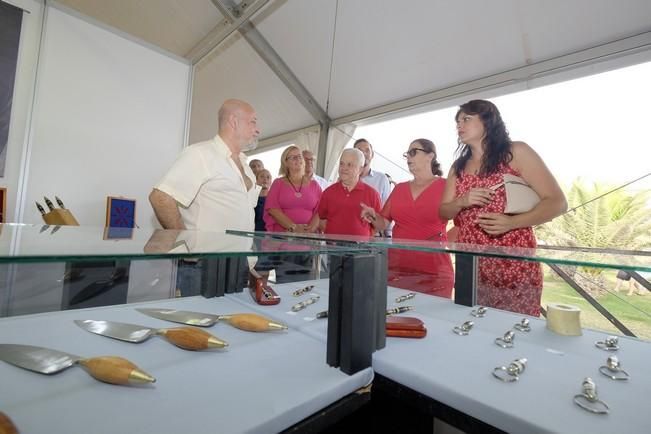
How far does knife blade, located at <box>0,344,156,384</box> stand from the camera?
0.36 metres

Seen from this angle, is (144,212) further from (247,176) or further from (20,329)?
(20,329)

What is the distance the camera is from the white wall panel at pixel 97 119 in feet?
7.19

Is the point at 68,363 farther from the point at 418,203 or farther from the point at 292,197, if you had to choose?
the point at 292,197

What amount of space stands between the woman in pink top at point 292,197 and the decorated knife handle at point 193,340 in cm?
166

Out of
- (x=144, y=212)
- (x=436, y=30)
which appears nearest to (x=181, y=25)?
(x=144, y=212)

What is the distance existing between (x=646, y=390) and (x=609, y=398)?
7cm

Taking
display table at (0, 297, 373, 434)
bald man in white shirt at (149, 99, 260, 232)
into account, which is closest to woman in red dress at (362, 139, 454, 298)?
bald man in white shirt at (149, 99, 260, 232)

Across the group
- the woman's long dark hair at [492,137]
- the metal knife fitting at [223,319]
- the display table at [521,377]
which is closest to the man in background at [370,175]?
the woman's long dark hair at [492,137]

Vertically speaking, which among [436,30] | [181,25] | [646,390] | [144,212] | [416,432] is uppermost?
[181,25]

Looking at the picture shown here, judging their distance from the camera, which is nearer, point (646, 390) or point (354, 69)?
point (646, 390)

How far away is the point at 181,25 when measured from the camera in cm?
347

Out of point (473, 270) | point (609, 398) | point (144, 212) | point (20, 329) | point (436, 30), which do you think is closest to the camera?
point (609, 398)

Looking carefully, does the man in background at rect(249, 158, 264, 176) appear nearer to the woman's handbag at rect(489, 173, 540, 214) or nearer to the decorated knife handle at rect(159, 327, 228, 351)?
the woman's handbag at rect(489, 173, 540, 214)

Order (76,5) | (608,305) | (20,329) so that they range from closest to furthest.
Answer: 1. (20,329)
2. (608,305)
3. (76,5)
